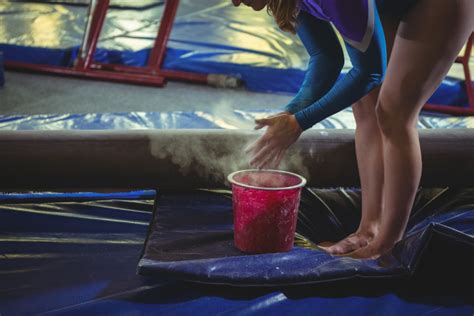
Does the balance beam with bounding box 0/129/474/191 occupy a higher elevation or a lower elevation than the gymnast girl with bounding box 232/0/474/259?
lower

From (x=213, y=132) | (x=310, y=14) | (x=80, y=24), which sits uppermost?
(x=310, y=14)

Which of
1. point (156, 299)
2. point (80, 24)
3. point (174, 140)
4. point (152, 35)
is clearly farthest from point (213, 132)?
point (80, 24)

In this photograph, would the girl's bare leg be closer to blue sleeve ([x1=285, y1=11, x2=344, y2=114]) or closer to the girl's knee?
the girl's knee

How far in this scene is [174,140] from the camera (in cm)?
190

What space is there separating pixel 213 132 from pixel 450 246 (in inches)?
35.4

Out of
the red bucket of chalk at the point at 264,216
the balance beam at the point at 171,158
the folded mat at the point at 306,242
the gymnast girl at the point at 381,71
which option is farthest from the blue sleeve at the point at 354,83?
the balance beam at the point at 171,158

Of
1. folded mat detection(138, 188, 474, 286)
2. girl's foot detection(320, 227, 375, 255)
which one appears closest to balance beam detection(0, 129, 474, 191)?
folded mat detection(138, 188, 474, 286)

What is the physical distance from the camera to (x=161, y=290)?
1.30m

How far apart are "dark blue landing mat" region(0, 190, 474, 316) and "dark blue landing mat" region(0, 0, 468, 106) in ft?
9.17

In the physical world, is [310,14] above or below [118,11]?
above

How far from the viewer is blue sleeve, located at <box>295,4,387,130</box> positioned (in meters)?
1.29

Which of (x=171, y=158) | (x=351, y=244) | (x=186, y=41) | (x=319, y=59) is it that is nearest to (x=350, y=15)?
(x=319, y=59)

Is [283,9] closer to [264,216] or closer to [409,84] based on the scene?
[409,84]

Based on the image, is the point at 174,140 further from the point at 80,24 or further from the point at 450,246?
the point at 80,24
